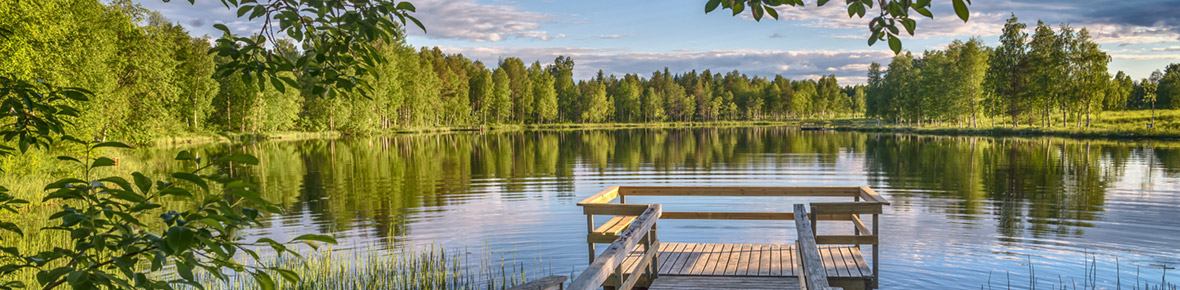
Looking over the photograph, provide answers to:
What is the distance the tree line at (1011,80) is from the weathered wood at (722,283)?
203 ft

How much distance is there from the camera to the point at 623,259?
6.10 metres

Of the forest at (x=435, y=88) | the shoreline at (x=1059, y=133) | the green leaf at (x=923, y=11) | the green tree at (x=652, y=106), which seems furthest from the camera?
the green tree at (x=652, y=106)

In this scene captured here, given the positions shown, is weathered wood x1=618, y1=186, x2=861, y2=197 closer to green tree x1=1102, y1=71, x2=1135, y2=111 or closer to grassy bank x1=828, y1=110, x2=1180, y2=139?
grassy bank x1=828, y1=110, x2=1180, y2=139

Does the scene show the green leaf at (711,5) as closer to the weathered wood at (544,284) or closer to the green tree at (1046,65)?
the weathered wood at (544,284)

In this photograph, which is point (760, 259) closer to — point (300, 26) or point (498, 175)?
point (300, 26)

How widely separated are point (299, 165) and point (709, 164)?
20406 millimetres

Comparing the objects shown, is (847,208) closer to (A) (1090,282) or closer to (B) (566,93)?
(A) (1090,282)

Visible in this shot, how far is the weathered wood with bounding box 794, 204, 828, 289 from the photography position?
450 cm

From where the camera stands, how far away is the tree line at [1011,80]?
202 ft

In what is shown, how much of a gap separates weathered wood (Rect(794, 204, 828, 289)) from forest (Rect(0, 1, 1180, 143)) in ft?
9.56

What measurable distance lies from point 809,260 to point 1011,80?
74524mm

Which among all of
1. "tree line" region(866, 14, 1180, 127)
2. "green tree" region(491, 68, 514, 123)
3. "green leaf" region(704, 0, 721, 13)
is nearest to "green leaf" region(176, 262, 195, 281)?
"green leaf" region(704, 0, 721, 13)

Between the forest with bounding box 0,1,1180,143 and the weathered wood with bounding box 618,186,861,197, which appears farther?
the forest with bounding box 0,1,1180,143

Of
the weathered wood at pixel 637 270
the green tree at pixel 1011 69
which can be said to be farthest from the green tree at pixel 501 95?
the weathered wood at pixel 637 270
